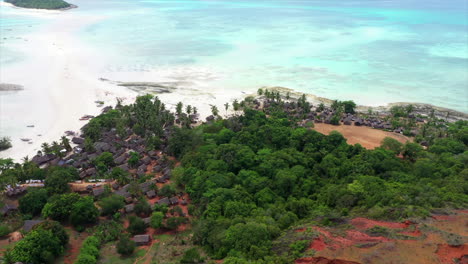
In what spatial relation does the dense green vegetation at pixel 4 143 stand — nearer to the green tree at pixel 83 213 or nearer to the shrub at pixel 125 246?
the green tree at pixel 83 213

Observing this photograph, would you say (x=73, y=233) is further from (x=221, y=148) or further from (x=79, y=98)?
(x=79, y=98)

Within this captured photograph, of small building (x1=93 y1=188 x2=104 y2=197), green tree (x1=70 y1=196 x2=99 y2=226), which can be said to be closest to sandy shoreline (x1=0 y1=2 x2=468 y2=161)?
small building (x1=93 y1=188 x2=104 y2=197)

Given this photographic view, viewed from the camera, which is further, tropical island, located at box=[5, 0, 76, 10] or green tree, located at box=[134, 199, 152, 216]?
tropical island, located at box=[5, 0, 76, 10]

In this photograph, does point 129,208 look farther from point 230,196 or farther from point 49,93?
point 49,93

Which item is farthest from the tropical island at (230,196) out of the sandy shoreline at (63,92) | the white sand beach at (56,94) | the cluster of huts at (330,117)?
the cluster of huts at (330,117)

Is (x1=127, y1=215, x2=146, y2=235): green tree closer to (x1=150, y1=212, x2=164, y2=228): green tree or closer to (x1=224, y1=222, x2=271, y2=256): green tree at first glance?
(x1=150, y1=212, x2=164, y2=228): green tree

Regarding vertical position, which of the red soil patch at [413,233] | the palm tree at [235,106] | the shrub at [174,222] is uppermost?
the palm tree at [235,106]
